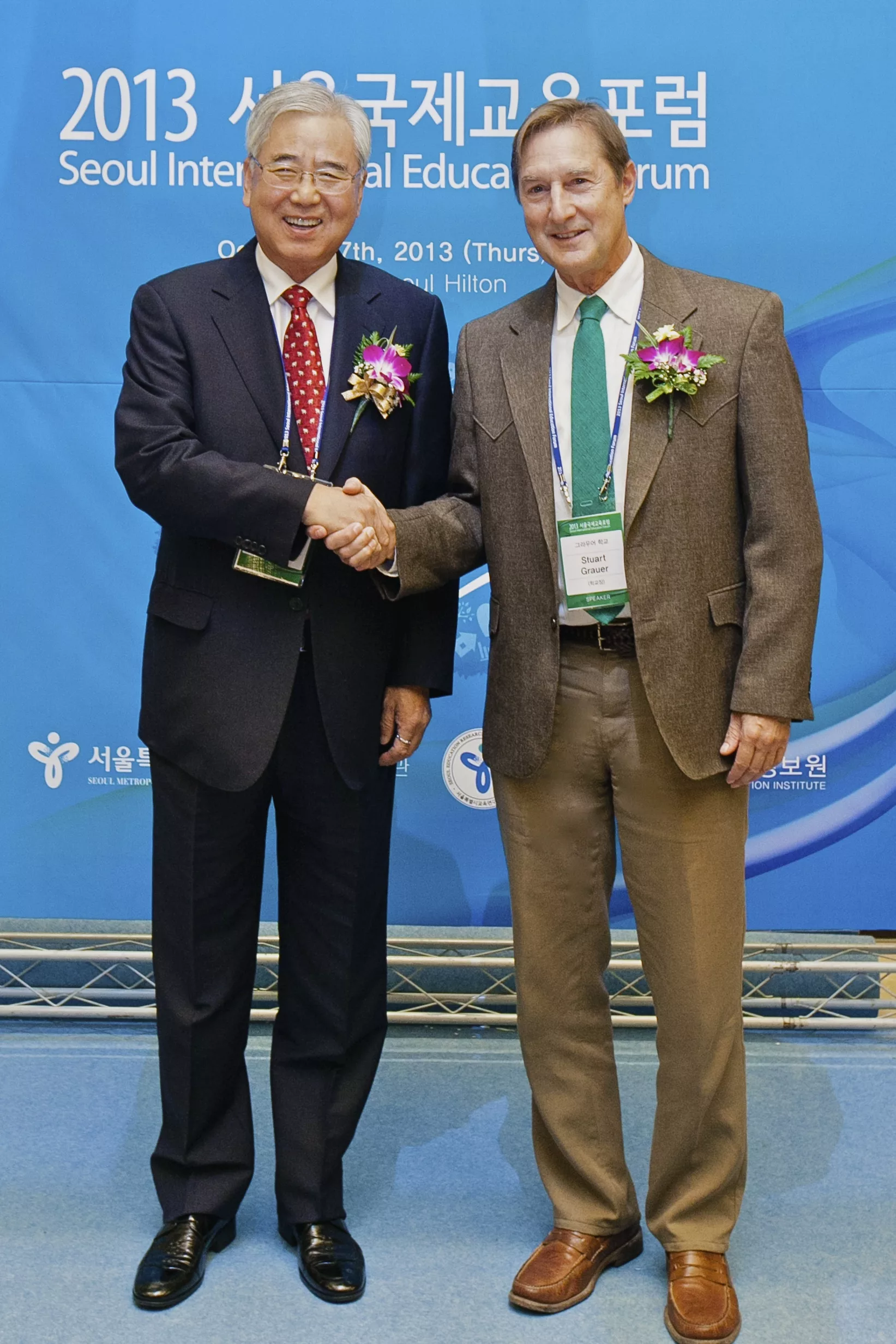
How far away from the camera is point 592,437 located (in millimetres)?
2029

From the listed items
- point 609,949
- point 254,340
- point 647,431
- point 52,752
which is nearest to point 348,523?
point 254,340

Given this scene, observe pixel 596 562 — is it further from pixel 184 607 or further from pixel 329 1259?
pixel 329 1259

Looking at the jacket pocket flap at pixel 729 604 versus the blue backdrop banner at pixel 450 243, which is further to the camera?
the blue backdrop banner at pixel 450 243

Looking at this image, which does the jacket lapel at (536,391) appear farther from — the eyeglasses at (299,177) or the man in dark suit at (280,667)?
the eyeglasses at (299,177)

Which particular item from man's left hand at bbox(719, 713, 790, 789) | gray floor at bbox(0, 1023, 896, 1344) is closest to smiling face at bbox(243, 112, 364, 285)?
man's left hand at bbox(719, 713, 790, 789)

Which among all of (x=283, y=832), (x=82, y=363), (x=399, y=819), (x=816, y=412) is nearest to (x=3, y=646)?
(x=82, y=363)

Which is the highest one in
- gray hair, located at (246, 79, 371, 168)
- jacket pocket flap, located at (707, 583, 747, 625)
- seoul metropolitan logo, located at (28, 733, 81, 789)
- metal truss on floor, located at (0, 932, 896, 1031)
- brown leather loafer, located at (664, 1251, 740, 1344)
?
gray hair, located at (246, 79, 371, 168)

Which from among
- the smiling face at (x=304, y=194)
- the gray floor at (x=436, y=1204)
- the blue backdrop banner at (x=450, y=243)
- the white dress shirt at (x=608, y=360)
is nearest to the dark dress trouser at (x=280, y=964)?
the gray floor at (x=436, y=1204)

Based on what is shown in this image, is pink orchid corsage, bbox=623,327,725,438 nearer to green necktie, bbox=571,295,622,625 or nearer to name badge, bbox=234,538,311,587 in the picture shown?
green necktie, bbox=571,295,622,625

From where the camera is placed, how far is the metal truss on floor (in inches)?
126

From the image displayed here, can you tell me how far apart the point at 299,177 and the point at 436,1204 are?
1799mm

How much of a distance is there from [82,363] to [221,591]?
1328mm

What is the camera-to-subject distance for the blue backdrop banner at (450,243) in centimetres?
304

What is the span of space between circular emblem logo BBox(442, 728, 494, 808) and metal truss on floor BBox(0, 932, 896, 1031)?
1.13ft
